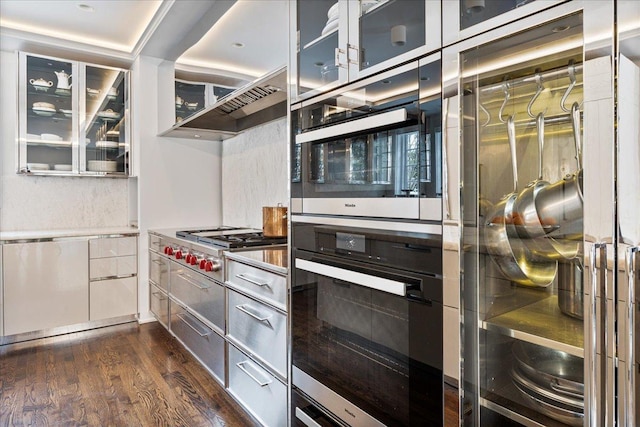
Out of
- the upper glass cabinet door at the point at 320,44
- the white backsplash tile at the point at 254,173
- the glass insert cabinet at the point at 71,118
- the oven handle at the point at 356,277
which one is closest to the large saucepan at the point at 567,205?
the oven handle at the point at 356,277

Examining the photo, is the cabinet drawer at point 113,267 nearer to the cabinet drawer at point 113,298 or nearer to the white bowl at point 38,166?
the cabinet drawer at point 113,298

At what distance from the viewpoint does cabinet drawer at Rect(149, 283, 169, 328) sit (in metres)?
3.37

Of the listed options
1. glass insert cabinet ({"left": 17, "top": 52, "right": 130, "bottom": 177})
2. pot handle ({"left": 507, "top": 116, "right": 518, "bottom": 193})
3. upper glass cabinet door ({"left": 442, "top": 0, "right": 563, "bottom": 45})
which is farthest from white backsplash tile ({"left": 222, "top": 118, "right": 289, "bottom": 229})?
pot handle ({"left": 507, "top": 116, "right": 518, "bottom": 193})

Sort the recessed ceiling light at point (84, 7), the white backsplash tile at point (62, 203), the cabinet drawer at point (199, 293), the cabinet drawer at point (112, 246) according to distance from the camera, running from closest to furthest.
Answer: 1. the cabinet drawer at point (199, 293)
2. the recessed ceiling light at point (84, 7)
3. the cabinet drawer at point (112, 246)
4. the white backsplash tile at point (62, 203)

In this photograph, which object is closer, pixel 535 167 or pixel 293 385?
pixel 535 167

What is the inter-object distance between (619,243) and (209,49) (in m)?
3.07

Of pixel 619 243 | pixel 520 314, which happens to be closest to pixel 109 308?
pixel 520 314

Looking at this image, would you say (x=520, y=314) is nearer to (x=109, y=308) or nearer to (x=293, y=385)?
(x=293, y=385)

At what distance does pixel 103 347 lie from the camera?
3.22 m

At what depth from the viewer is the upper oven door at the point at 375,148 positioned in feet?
3.71

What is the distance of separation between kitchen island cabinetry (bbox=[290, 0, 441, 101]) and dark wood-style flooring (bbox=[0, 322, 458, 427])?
1.80m

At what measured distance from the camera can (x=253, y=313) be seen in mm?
2041

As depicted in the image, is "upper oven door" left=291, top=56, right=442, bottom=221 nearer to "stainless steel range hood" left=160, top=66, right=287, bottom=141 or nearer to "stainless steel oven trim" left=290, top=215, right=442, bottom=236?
"stainless steel oven trim" left=290, top=215, right=442, bottom=236

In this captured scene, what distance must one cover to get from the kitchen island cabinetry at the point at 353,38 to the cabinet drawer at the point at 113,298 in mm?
2834
